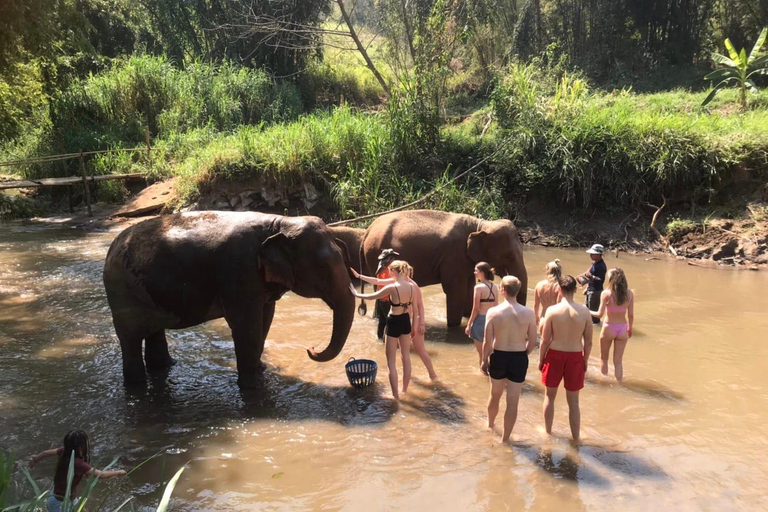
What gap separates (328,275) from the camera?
17.4 feet

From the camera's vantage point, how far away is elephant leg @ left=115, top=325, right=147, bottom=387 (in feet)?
18.3

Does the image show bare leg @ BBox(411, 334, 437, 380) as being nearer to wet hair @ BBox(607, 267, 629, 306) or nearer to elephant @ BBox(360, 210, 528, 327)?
elephant @ BBox(360, 210, 528, 327)

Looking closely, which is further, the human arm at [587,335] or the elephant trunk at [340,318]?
the elephant trunk at [340,318]

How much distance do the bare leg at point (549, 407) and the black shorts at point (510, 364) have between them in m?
0.34

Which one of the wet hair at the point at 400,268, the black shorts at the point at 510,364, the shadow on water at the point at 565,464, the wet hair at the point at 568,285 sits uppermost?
the wet hair at the point at 400,268

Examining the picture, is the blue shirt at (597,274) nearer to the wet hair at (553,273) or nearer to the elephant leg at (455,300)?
the elephant leg at (455,300)

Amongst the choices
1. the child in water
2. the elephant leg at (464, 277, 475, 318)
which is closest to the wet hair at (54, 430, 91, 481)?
the child in water

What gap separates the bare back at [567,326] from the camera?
4625mm

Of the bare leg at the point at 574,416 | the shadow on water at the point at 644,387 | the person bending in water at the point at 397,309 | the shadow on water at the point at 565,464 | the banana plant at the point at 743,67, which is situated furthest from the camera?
the banana plant at the point at 743,67

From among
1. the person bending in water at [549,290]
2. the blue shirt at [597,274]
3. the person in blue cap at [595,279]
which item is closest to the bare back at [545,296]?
the person bending in water at [549,290]

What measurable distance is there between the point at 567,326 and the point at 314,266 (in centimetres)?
233

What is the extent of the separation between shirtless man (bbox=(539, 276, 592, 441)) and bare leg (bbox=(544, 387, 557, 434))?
0.01m

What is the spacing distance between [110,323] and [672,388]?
7184 millimetres

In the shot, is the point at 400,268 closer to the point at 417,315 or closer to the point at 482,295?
the point at 417,315
